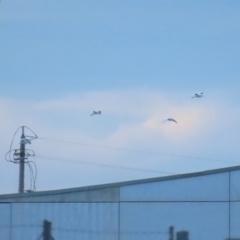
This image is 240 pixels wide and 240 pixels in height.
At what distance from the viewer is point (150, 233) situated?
16.8m

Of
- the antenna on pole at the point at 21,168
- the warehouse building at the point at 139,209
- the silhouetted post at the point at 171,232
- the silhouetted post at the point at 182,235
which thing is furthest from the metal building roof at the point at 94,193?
the antenna on pole at the point at 21,168

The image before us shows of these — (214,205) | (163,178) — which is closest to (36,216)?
(163,178)

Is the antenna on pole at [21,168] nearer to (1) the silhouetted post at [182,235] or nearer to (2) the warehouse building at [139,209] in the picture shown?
(2) the warehouse building at [139,209]

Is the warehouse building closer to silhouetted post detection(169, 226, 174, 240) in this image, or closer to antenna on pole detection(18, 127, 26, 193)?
silhouetted post detection(169, 226, 174, 240)

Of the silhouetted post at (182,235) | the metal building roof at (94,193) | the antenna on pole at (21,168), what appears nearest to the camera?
the silhouetted post at (182,235)

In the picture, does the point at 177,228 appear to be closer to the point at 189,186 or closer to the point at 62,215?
the point at 189,186

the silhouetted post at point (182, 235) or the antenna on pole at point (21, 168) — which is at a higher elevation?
the antenna on pole at point (21, 168)

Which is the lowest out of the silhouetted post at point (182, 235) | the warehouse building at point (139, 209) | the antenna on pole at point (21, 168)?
the silhouetted post at point (182, 235)

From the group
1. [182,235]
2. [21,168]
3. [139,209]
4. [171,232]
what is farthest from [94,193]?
[21,168]

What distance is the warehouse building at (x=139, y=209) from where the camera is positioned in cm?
1672

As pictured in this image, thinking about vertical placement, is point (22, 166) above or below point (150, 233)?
above

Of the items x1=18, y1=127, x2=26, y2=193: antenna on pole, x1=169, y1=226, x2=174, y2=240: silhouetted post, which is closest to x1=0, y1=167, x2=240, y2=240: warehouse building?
x1=169, y1=226, x2=174, y2=240: silhouetted post

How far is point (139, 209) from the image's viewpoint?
55.4 feet

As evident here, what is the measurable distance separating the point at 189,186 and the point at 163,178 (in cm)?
61
